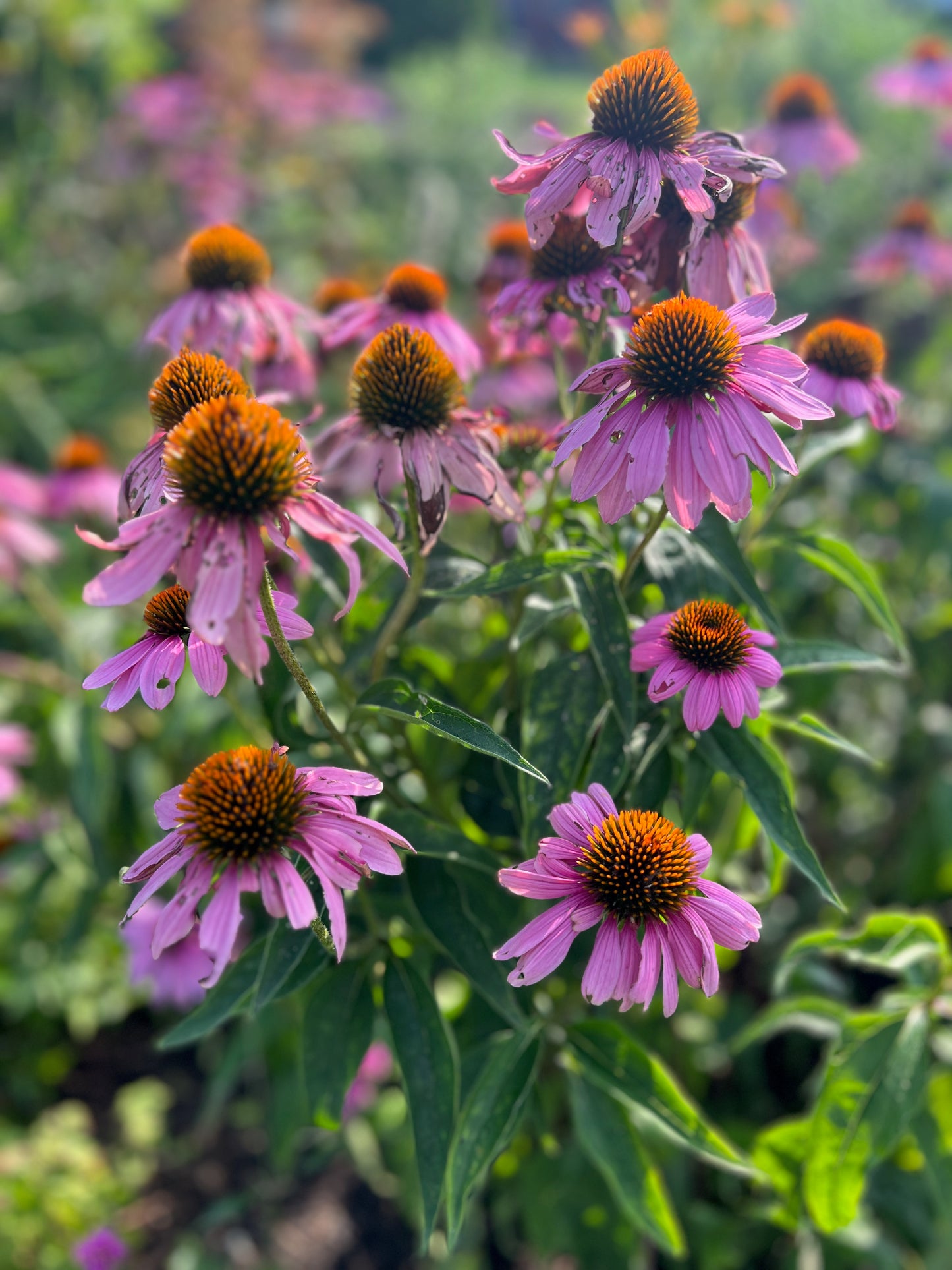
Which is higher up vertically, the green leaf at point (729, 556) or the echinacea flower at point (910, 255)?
the echinacea flower at point (910, 255)

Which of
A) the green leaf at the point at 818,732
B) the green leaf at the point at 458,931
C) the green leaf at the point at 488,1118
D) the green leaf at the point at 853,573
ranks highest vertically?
the green leaf at the point at 853,573

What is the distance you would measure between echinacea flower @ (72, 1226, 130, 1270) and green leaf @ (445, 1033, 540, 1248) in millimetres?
883

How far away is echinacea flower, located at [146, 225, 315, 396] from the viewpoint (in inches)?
44.1

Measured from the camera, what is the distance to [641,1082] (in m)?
0.89

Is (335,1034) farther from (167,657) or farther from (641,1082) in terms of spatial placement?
(167,657)

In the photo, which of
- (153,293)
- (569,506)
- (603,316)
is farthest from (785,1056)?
(153,293)

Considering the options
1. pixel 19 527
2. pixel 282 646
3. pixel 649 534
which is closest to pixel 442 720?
pixel 282 646

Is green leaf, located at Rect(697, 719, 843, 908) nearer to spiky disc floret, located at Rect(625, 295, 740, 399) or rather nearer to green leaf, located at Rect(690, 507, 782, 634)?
green leaf, located at Rect(690, 507, 782, 634)

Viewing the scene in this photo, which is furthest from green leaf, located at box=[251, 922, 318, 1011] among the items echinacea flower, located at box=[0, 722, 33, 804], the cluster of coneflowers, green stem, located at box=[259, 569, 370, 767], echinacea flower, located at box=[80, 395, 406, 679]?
echinacea flower, located at box=[0, 722, 33, 804]

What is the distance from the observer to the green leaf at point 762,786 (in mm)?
746

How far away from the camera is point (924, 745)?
5.89 ft

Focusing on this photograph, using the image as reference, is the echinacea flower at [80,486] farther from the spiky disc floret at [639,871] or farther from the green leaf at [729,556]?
the spiky disc floret at [639,871]

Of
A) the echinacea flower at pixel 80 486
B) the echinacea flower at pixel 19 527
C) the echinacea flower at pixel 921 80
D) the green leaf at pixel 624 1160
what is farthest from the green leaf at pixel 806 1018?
the echinacea flower at pixel 921 80

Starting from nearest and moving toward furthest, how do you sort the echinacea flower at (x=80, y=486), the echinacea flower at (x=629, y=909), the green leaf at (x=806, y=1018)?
the echinacea flower at (x=629, y=909) < the green leaf at (x=806, y=1018) < the echinacea flower at (x=80, y=486)
